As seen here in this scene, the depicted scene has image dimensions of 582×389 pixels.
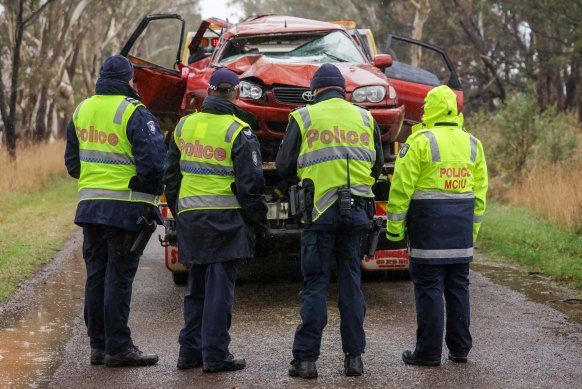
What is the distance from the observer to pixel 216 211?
6.25 meters

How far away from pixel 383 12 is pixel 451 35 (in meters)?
3.79

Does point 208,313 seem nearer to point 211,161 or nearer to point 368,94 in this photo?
point 211,161

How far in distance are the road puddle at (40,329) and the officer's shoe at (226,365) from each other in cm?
97

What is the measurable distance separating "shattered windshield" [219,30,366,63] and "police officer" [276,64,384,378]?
350 cm

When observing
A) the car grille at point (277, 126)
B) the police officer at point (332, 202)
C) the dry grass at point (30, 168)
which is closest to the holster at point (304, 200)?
the police officer at point (332, 202)

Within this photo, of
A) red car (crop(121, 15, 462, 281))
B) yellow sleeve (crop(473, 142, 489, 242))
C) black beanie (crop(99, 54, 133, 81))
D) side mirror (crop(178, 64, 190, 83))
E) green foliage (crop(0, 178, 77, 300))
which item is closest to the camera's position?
black beanie (crop(99, 54, 133, 81))

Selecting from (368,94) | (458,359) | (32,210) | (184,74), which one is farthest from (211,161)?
(32,210)

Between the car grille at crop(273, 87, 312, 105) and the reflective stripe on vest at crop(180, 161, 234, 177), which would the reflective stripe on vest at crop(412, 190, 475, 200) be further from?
the car grille at crop(273, 87, 312, 105)

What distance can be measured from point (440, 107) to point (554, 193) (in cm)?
855

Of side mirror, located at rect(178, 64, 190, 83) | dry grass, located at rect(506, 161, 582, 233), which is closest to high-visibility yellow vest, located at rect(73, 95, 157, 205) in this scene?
side mirror, located at rect(178, 64, 190, 83)

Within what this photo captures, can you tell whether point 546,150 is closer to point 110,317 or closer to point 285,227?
point 285,227

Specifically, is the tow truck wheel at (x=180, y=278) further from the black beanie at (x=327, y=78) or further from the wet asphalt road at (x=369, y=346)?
the black beanie at (x=327, y=78)

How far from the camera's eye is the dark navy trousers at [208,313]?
618cm

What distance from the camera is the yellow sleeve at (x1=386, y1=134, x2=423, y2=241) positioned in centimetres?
639
